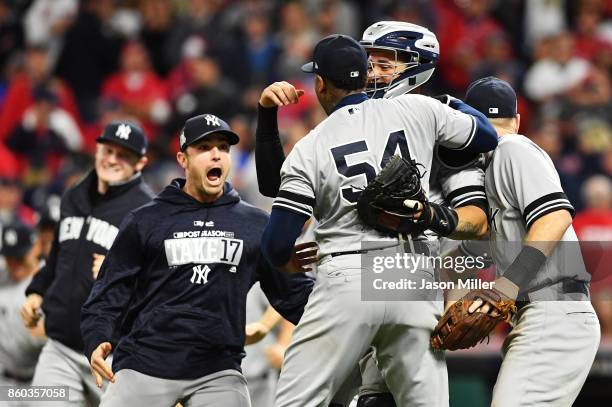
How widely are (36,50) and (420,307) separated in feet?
32.0

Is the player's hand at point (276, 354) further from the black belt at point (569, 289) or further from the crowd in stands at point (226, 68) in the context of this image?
the crowd in stands at point (226, 68)

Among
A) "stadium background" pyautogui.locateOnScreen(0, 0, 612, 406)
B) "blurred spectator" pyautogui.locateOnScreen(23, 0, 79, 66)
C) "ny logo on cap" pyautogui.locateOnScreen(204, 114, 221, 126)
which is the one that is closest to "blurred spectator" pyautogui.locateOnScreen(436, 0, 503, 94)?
"stadium background" pyautogui.locateOnScreen(0, 0, 612, 406)

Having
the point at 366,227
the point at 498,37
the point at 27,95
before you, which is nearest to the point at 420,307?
the point at 366,227

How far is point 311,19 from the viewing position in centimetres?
1312

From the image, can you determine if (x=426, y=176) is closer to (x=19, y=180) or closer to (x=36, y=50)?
(x=19, y=180)

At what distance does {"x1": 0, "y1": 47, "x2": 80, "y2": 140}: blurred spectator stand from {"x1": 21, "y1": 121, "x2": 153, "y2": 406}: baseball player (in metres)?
6.48

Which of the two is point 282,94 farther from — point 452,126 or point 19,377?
point 19,377

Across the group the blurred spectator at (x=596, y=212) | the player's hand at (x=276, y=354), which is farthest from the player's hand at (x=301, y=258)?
the blurred spectator at (x=596, y=212)

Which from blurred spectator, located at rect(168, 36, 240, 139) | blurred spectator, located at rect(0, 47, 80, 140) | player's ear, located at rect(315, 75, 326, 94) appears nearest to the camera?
player's ear, located at rect(315, 75, 326, 94)

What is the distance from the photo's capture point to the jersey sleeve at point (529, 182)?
16.4 feet

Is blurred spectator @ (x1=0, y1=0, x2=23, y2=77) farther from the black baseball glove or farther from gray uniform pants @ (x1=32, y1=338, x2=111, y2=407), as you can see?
the black baseball glove

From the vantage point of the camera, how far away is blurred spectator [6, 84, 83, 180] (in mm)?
12641

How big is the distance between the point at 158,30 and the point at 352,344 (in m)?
9.75

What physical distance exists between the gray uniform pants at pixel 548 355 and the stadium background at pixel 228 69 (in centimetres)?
561
